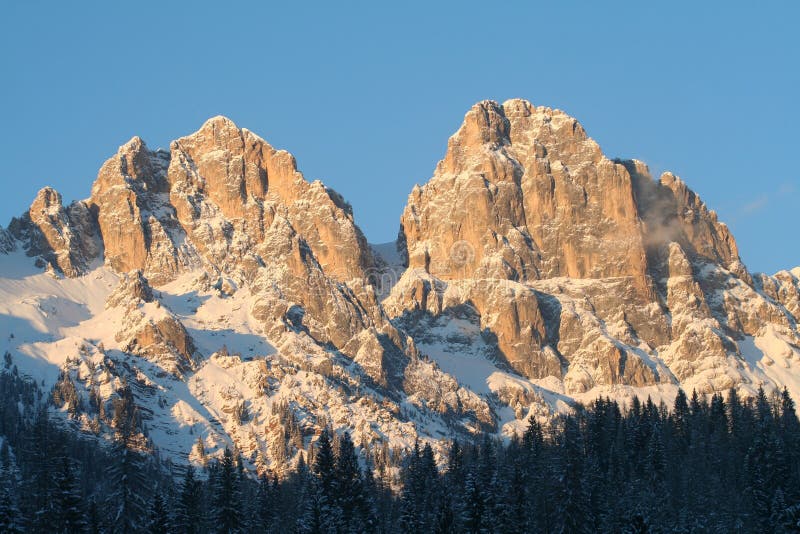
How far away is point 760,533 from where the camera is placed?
7431 inches

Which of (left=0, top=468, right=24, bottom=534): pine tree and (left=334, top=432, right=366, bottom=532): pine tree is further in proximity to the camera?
(left=334, top=432, right=366, bottom=532): pine tree

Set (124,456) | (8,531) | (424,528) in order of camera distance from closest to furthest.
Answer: (8,531)
(124,456)
(424,528)

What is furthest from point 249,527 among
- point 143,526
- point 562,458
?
Result: point 562,458

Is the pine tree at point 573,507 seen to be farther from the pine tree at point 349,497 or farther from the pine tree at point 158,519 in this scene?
the pine tree at point 158,519

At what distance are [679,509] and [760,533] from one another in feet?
36.7

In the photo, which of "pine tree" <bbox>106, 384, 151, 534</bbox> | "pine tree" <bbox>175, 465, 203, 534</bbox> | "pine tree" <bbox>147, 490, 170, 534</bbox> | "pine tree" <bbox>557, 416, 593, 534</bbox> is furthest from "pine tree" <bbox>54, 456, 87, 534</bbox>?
"pine tree" <bbox>557, 416, 593, 534</bbox>

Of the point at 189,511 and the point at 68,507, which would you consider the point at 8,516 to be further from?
the point at 189,511

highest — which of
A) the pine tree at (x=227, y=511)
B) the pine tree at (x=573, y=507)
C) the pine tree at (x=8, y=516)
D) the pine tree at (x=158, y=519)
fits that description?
the pine tree at (x=573, y=507)

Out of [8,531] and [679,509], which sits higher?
[679,509]

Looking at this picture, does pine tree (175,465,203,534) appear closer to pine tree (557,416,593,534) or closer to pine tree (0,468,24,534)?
pine tree (0,468,24,534)

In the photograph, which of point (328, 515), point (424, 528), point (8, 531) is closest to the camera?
point (8, 531)

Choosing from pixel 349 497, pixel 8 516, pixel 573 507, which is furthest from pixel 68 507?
pixel 573 507

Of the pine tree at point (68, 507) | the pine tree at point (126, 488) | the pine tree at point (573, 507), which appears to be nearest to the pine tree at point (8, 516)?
the pine tree at point (68, 507)

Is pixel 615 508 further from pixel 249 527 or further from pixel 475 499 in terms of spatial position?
pixel 249 527
